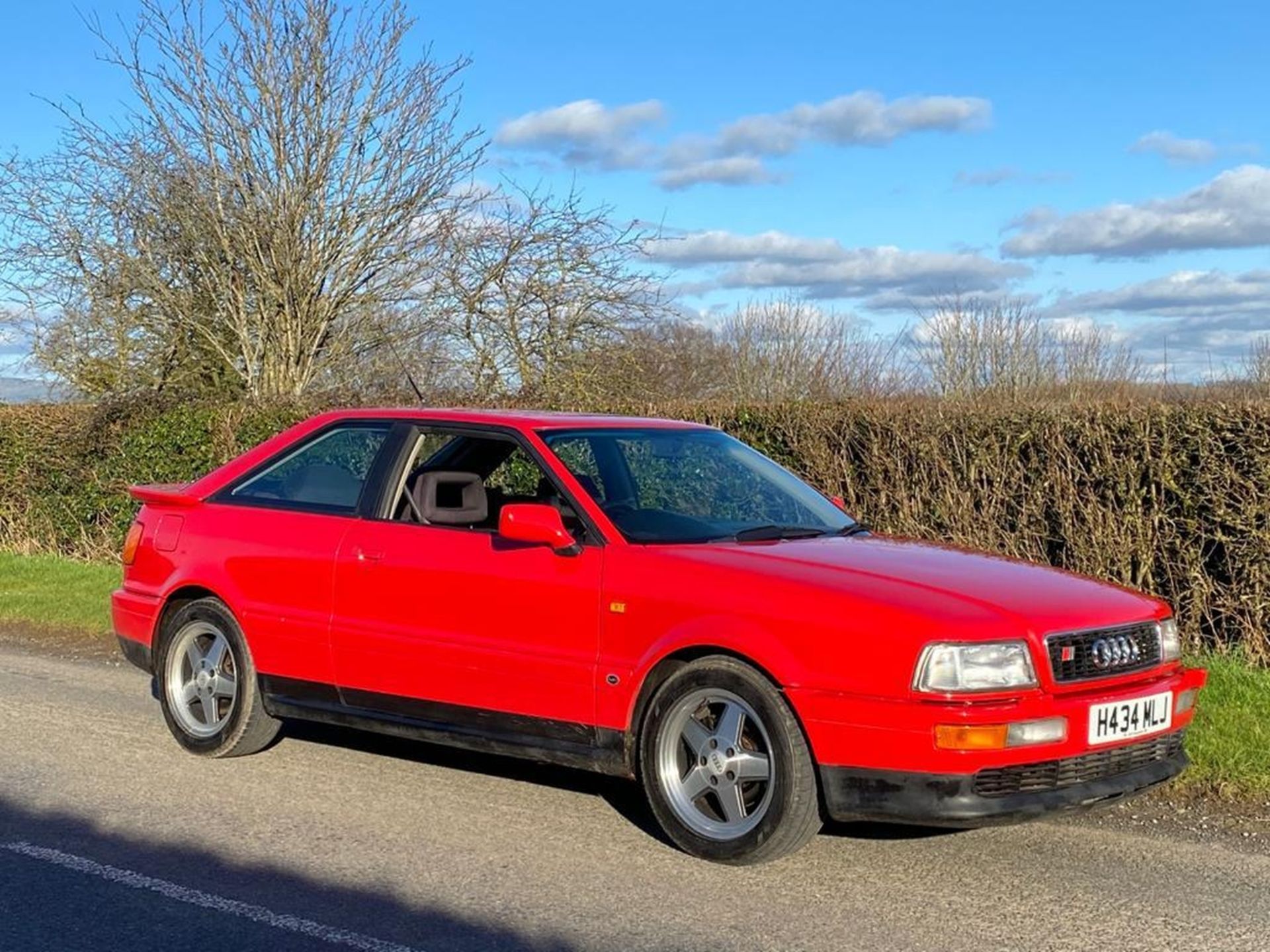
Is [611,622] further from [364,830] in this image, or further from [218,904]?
[218,904]

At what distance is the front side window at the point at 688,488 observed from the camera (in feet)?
20.8

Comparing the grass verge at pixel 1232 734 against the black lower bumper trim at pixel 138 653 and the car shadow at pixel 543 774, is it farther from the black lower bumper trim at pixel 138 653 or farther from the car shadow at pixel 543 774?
the black lower bumper trim at pixel 138 653

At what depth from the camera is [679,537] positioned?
6188mm

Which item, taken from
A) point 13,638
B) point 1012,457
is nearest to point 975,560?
point 1012,457

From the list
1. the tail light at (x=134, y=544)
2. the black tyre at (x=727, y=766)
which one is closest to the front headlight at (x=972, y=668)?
the black tyre at (x=727, y=766)

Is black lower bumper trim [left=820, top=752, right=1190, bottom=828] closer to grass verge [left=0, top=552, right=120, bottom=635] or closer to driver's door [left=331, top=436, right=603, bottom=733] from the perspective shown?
driver's door [left=331, top=436, right=603, bottom=733]

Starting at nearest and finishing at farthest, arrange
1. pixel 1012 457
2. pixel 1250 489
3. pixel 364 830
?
pixel 364 830 < pixel 1250 489 < pixel 1012 457

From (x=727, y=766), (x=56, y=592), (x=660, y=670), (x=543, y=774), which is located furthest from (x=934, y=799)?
(x=56, y=592)

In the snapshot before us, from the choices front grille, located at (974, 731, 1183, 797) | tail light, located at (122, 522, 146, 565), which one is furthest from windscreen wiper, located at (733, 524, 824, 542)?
tail light, located at (122, 522, 146, 565)

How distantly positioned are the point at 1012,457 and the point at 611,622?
16.6 ft

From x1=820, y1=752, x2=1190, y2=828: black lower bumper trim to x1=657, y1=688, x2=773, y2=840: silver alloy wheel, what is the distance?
290 mm

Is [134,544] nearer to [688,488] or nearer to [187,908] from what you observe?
[688,488]

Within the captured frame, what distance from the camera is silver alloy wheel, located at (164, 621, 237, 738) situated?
24.3 feet

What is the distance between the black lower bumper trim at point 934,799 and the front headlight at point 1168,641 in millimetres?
704
